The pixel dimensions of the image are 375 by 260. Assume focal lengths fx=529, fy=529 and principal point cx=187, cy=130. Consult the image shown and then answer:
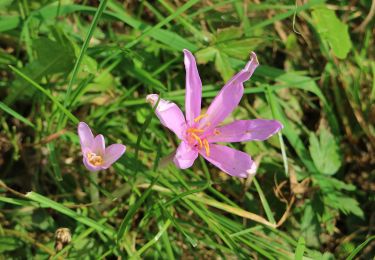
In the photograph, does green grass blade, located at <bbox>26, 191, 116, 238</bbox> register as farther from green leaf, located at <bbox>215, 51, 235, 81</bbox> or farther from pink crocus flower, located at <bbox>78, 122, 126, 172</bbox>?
green leaf, located at <bbox>215, 51, 235, 81</bbox>

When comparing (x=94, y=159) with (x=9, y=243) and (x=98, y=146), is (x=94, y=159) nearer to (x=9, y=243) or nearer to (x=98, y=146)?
(x=98, y=146)

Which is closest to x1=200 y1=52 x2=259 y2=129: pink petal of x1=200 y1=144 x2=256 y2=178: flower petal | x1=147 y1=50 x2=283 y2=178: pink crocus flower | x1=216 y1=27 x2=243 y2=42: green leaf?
x1=147 y1=50 x2=283 y2=178: pink crocus flower

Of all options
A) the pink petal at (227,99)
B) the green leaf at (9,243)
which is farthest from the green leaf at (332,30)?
the green leaf at (9,243)

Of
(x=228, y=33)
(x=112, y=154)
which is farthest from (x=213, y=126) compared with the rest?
(x=228, y=33)

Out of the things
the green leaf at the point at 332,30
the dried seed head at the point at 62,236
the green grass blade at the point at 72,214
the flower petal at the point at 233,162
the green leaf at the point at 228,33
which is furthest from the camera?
the green leaf at the point at 332,30

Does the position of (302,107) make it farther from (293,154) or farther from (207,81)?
(207,81)

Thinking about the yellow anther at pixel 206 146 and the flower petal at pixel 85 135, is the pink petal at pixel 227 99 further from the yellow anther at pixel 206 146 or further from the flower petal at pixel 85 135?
the flower petal at pixel 85 135

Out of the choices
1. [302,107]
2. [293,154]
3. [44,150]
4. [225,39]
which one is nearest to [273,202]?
[293,154]
